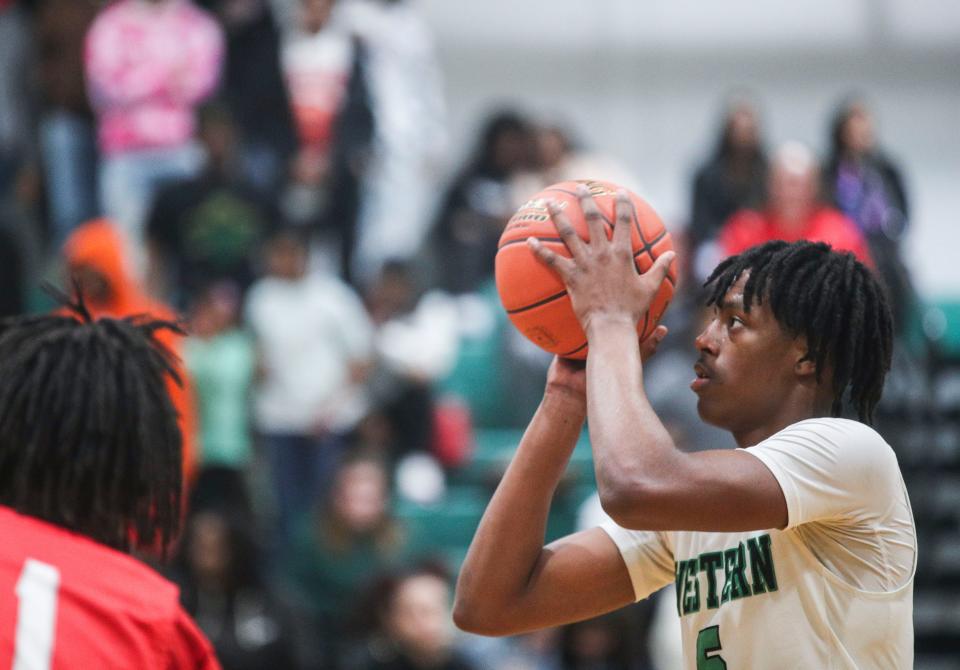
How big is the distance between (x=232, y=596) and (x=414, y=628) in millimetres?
977

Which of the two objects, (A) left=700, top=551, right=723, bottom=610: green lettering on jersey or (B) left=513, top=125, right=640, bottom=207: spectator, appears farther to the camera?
(B) left=513, top=125, right=640, bottom=207: spectator

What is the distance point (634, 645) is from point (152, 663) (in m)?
4.72

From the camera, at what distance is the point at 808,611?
8.61 ft

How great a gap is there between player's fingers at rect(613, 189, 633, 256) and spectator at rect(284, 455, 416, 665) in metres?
5.06

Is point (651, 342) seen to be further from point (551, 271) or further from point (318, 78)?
point (318, 78)

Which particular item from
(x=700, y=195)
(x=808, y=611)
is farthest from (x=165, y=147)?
(x=808, y=611)

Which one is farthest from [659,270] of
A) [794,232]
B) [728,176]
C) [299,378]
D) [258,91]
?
[258,91]

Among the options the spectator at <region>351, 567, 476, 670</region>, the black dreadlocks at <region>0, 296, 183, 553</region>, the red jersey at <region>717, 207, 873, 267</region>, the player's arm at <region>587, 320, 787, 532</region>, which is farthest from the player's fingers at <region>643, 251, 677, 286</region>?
the red jersey at <region>717, 207, 873, 267</region>

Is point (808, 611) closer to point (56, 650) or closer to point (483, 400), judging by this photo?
point (56, 650)

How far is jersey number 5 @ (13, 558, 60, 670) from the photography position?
7.78ft

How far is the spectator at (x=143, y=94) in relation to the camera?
8609 millimetres

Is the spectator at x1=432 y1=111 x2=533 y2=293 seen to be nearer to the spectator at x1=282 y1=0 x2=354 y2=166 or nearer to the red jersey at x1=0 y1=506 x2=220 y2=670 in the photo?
the spectator at x1=282 y1=0 x2=354 y2=166

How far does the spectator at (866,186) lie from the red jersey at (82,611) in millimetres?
6887

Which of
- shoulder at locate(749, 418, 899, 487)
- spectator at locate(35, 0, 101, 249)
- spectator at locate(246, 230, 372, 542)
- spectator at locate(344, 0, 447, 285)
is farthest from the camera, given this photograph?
spectator at locate(344, 0, 447, 285)
